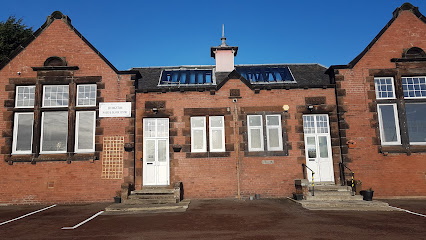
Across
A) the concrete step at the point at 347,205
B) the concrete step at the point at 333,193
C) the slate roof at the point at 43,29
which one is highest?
the slate roof at the point at 43,29

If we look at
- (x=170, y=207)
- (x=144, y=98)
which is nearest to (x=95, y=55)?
(x=144, y=98)

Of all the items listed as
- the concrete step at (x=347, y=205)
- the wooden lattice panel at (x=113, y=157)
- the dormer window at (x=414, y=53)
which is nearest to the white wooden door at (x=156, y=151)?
the wooden lattice panel at (x=113, y=157)

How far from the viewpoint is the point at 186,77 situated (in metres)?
15.3

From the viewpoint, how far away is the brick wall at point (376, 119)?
487 inches

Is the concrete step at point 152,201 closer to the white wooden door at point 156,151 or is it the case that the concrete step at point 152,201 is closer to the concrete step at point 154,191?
the concrete step at point 154,191

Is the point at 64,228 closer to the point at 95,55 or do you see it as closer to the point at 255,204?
the point at 255,204

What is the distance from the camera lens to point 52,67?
13109 mm

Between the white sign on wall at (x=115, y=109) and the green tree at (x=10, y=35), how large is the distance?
41.1ft

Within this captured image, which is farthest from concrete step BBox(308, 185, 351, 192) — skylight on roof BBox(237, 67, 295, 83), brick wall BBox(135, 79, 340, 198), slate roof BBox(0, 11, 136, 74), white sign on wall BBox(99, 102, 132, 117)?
slate roof BBox(0, 11, 136, 74)

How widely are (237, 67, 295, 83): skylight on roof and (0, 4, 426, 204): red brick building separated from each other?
156cm

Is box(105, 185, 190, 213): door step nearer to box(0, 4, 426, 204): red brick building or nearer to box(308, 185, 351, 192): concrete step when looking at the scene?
box(0, 4, 426, 204): red brick building

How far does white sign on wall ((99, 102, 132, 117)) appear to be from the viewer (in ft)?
42.3

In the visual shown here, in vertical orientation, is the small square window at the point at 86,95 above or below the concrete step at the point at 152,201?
above

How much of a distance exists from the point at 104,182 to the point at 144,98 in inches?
171
